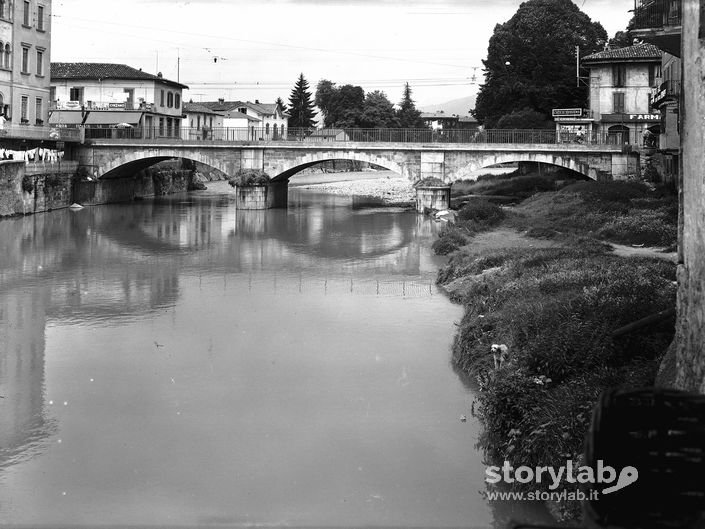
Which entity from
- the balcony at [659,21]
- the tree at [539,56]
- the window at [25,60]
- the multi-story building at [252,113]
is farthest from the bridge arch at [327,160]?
the balcony at [659,21]

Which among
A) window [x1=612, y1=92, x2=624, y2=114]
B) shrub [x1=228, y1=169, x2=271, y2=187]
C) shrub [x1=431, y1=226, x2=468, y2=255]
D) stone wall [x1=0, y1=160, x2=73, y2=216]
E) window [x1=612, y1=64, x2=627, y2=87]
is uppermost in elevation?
window [x1=612, y1=64, x2=627, y2=87]

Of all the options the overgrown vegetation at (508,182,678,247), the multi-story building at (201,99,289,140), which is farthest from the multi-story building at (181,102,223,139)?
the overgrown vegetation at (508,182,678,247)

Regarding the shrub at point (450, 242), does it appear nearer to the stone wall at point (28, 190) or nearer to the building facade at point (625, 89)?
the stone wall at point (28, 190)

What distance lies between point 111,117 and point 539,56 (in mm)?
35983

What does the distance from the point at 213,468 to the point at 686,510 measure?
906 cm

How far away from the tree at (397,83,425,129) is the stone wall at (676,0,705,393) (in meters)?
109

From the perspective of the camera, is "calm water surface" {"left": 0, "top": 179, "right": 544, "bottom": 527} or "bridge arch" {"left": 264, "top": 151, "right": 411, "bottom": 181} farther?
"bridge arch" {"left": 264, "top": 151, "right": 411, "bottom": 181}

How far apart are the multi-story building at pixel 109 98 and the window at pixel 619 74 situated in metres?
32.5

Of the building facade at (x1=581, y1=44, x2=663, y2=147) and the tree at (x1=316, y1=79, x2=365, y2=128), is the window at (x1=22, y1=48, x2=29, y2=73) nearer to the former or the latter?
the building facade at (x1=581, y1=44, x2=663, y2=147)

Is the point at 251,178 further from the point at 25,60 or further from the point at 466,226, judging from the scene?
the point at 466,226

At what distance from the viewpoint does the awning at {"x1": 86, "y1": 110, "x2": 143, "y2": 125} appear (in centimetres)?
6650

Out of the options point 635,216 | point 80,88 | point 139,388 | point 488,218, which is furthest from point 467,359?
point 80,88

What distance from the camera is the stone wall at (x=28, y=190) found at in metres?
45.7

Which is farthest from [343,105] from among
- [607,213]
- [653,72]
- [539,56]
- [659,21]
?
[659,21]
